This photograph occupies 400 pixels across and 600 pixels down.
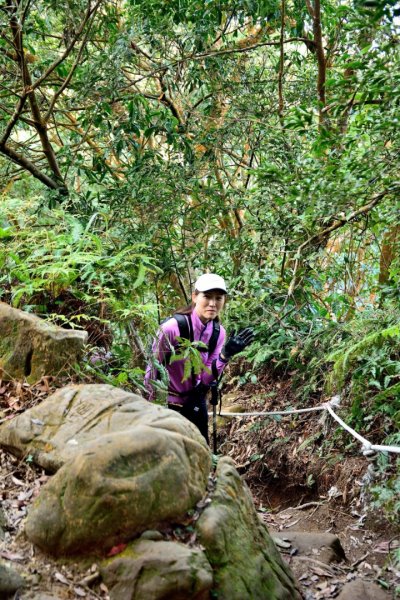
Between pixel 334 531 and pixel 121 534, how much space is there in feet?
9.67

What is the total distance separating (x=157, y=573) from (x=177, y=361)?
246cm

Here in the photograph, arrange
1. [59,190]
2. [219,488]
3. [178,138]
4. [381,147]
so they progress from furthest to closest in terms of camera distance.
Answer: [178,138], [59,190], [381,147], [219,488]

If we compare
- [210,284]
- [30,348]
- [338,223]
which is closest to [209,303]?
[210,284]

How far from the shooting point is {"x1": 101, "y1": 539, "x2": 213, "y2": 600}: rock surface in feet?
9.18

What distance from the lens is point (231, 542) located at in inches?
130

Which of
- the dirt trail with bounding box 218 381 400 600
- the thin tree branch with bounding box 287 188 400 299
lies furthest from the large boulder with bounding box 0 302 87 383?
the thin tree branch with bounding box 287 188 400 299

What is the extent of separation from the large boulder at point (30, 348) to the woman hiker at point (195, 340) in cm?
83

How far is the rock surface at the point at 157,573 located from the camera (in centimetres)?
280

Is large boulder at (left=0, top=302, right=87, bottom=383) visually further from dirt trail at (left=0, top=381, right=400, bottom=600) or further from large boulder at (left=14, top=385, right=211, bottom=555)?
large boulder at (left=14, top=385, right=211, bottom=555)

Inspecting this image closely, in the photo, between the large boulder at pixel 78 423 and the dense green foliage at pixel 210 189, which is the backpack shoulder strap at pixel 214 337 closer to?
the dense green foliage at pixel 210 189

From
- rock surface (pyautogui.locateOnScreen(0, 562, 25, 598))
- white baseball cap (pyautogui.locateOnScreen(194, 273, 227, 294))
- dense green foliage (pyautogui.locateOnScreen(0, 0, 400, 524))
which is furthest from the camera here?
white baseball cap (pyautogui.locateOnScreen(194, 273, 227, 294))

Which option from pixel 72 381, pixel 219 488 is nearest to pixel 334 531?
pixel 219 488

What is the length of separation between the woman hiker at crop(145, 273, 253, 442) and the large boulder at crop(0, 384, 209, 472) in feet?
3.29

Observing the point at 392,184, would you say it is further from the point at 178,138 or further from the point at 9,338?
the point at 178,138
